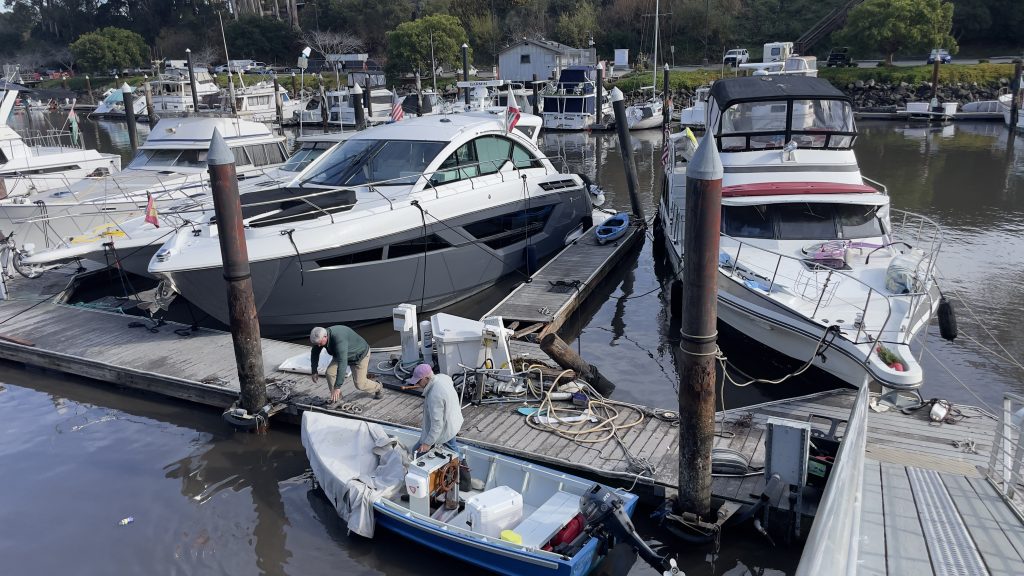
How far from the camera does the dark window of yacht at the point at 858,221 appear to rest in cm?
1081

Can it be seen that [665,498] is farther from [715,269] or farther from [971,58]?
[971,58]

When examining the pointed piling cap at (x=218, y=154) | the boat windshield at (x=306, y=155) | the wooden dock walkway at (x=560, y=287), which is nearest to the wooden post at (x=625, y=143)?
the wooden dock walkway at (x=560, y=287)

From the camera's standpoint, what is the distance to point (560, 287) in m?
13.0

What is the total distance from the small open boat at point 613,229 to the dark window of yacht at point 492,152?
2924 millimetres

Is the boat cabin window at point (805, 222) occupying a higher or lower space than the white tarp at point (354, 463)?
higher

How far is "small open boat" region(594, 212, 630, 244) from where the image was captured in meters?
16.0

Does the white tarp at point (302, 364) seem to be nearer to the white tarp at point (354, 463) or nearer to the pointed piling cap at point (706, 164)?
the white tarp at point (354, 463)

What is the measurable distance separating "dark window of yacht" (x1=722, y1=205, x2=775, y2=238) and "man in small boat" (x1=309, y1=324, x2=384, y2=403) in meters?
5.83

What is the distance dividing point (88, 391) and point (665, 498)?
8.38 m

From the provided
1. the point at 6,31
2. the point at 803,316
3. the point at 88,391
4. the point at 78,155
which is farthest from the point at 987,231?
the point at 6,31

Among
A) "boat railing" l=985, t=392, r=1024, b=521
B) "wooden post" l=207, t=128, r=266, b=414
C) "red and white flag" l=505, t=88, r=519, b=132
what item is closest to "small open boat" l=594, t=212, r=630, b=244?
"red and white flag" l=505, t=88, r=519, b=132

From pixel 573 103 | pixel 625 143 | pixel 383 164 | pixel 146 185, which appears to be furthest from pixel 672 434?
pixel 573 103

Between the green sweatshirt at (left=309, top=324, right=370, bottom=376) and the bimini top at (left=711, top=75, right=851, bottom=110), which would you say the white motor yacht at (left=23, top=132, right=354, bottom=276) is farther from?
the bimini top at (left=711, top=75, right=851, bottom=110)

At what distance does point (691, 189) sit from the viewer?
6.27 metres
